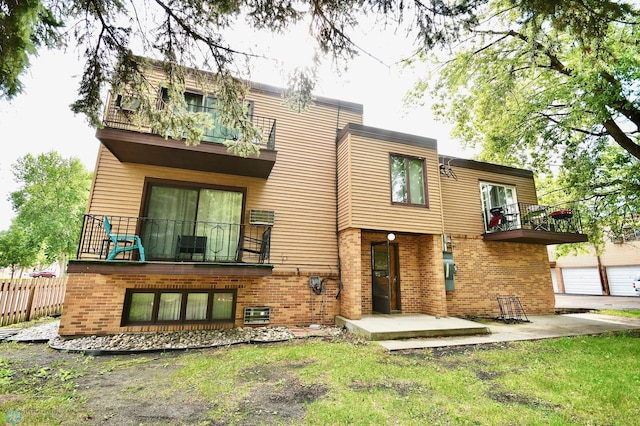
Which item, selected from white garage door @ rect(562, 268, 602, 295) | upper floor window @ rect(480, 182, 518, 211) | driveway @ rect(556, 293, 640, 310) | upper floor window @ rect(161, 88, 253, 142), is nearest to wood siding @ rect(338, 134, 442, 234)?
upper floor window @ rect(480, 182, 518, 211)

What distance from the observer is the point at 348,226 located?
796 cm

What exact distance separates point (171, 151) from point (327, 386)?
6.12 meters

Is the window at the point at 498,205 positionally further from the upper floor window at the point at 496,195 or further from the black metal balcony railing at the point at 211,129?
the black metal balcony railing at the point at 211,129

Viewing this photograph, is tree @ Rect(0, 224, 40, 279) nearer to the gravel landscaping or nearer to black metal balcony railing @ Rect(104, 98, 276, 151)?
the gravel landscaping

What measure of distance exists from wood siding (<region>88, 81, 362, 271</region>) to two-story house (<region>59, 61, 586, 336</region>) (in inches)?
1.3

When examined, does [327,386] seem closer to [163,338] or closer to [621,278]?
[163,338]

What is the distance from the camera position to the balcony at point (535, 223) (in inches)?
388

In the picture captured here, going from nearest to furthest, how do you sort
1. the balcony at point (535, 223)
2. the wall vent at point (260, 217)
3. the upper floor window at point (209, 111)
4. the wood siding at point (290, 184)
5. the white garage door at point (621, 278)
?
the wood siding at point (290, 184) < the upper floor window at point (209, 111) < the wall vent at point (260, 217) < the balcony at point (535, 223) < the white garage door at point (621, 278)

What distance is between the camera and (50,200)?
Result: 1035 inches

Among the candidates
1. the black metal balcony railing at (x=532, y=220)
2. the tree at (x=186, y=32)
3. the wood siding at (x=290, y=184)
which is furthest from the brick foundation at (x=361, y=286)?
the tree at (x=186, y=32)

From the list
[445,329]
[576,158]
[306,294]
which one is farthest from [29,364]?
[576,158]

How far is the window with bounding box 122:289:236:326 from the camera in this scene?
6824 mm

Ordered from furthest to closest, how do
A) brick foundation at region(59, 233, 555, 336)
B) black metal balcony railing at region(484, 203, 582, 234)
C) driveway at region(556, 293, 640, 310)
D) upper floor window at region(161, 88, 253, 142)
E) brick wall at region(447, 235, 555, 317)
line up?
driveway at region(556, 293, 640, 310) → black metal balcony railing at region(484, 203, 582, 234) → brick wall at region(447, 235, 555, 317) → upper floor window at region(161, 88, 253, 142) → brick foundation at region(59, 233, 555, 336)

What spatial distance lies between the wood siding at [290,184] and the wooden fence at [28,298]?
3.44 meters
